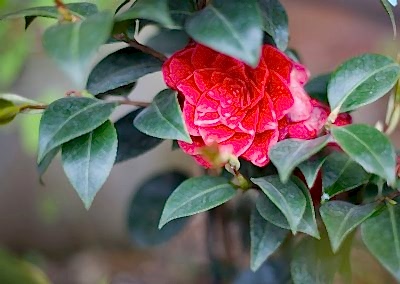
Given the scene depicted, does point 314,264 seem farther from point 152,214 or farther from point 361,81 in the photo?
point 152,214

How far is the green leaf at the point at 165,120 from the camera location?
548 millimetres

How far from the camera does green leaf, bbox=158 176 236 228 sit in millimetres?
573

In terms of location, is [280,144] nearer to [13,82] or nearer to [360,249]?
[360,249]

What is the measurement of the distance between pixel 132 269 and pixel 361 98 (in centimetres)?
105

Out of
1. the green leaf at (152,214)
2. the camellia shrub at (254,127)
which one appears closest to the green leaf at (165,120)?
the camellia shrub at (254,127)

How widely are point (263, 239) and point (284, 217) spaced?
0.04 meters

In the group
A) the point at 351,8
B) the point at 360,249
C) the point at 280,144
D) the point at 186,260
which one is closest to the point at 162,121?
the point at 280,144

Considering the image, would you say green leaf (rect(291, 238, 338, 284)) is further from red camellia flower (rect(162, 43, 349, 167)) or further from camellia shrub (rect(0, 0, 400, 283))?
red camellia flower (rect(162, 43, 349, 167))

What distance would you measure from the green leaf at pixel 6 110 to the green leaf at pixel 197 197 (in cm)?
18

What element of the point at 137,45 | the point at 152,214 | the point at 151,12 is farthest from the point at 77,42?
the point at 152,214

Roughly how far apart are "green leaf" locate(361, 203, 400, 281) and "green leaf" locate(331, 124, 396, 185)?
0.18 feet

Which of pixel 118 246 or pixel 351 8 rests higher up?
pixel 351 8

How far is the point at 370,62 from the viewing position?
59 centimetres

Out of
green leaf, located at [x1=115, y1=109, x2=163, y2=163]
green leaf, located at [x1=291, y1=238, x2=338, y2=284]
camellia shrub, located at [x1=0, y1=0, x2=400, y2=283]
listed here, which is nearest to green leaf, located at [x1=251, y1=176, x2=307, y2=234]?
camellia shrub, located at [x1=0, y1=0, x2=400, y2=283]
